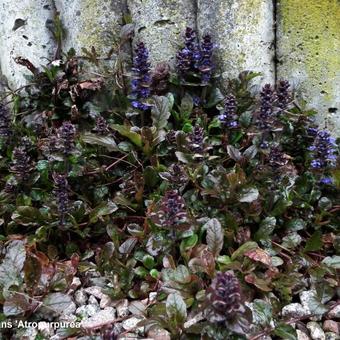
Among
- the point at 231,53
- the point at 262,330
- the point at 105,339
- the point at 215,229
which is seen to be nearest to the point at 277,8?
the point at 231,53

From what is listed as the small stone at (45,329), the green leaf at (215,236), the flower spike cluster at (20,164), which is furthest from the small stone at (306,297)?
the flower spike cluster at (20,164)

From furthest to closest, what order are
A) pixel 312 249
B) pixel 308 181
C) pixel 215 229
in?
Answer: pixel 308 181 < pixel 312 249 < pixel 215 229

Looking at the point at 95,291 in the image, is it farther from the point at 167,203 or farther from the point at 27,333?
the point at 167,203

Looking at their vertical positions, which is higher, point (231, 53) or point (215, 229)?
point (231, 53)

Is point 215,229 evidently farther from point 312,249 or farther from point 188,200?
point 312,249

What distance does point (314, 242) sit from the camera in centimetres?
175

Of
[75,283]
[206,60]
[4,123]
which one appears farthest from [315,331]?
[4,123]

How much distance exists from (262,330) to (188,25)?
134 centimetres

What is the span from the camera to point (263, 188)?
6.06ft

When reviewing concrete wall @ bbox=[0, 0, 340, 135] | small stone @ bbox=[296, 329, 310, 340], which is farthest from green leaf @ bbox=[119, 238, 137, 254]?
concrete wall @ bbox=[0, 0, 340, 135]

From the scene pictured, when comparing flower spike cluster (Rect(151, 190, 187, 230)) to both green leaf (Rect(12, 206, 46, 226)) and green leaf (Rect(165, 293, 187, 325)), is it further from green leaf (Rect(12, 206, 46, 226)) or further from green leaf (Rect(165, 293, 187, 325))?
green leaf (Rect(12, 206, 46, 226))

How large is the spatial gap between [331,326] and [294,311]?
11cm

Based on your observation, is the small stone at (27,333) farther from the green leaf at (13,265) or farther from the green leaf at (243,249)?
the green leaf at (243,249)

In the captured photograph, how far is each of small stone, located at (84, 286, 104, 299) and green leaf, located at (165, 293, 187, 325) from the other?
0.34 m
